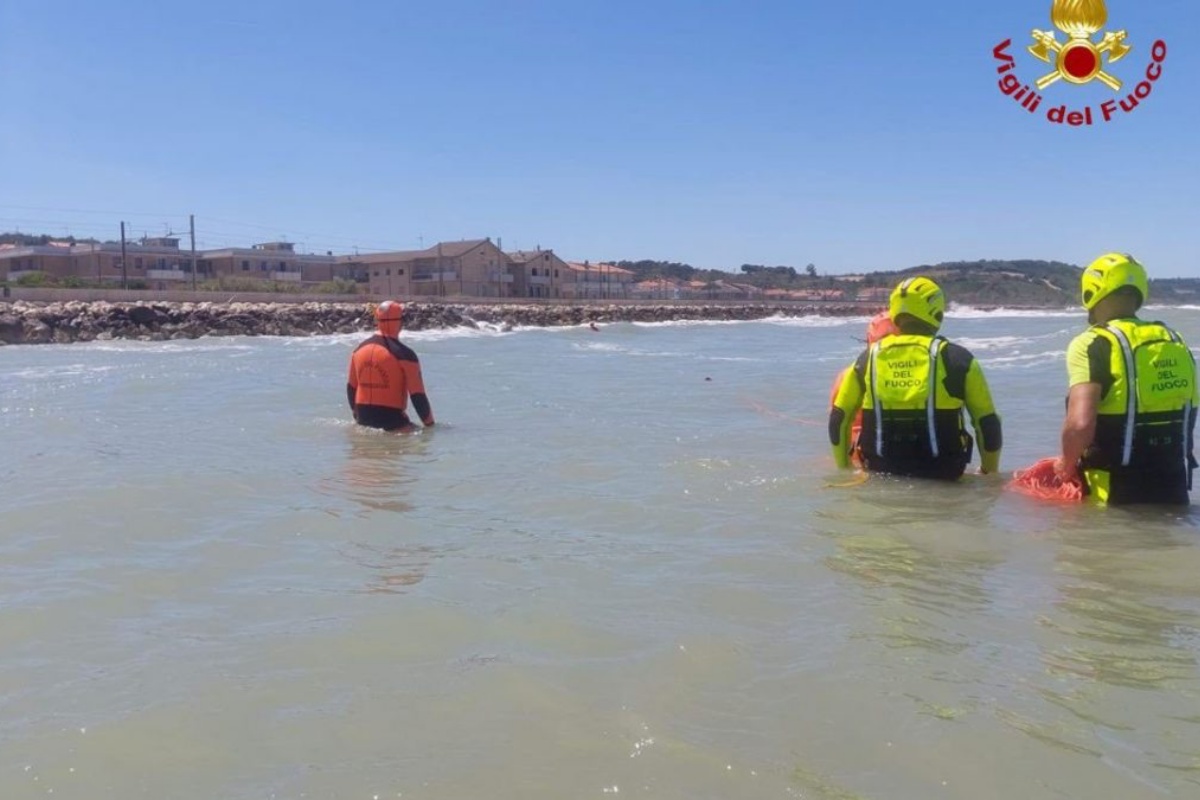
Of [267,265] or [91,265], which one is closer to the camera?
[91,265]

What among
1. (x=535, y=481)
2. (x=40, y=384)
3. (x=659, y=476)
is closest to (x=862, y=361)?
(x=659, y=476)

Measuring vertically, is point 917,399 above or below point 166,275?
below

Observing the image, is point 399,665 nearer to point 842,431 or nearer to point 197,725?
point 197,725

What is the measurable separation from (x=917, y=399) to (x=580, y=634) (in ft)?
8.23

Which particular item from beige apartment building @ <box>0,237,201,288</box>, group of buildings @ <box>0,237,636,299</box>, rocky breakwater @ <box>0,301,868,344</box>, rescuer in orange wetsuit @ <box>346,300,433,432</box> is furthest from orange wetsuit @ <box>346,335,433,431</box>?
beige apartment building @ <box>0,237,201,288</box>

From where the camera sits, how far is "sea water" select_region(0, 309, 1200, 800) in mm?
2400

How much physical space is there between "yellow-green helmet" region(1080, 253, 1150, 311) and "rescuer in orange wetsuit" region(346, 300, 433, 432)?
5.26m

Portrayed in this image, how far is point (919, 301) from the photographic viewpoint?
5090mm

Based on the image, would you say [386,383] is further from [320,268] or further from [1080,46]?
[320,268]

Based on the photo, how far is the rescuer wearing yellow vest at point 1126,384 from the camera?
14.0ft

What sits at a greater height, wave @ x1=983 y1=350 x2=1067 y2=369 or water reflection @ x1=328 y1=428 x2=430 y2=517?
water reflection @ x1=328 y1=428 x2=430 y2=517

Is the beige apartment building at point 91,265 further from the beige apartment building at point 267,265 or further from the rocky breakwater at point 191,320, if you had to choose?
the rocky breakwater at point 191,320

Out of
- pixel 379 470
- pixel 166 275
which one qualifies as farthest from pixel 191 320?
pixel 166 275

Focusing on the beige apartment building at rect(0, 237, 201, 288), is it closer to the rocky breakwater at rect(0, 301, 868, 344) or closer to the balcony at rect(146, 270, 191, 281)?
the balcony at rect(146, 270, 191, 281)
